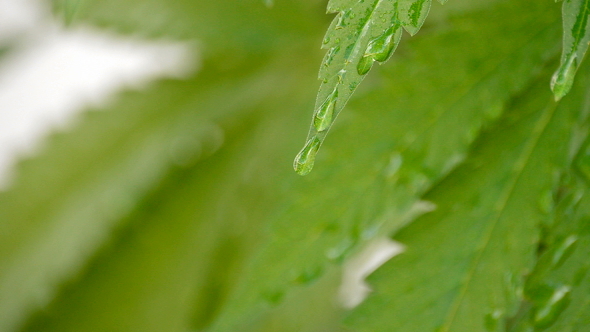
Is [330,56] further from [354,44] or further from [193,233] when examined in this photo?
[193,233]

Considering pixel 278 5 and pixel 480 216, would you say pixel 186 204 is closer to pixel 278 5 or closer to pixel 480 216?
pixel 278 5

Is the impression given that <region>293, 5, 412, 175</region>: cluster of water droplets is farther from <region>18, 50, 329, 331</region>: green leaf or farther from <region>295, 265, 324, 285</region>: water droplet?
<region>18, 50, 329, 331</region>: green leaf

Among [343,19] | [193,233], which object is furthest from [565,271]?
[193,233]

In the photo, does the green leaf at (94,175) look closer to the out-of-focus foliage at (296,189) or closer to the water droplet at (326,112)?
the out-of-focus foliage at (296,189)

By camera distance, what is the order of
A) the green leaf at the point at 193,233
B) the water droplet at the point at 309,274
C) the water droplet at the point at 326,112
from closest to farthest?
the water droplet at the point at 326,112, the water droplet at the point at 309,274, the green leaf at the point at 193,233

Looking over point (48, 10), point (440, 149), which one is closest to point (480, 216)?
point (440, 149)

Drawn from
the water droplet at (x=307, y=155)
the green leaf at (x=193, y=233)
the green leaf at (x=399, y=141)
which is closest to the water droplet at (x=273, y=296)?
the green leaf at (x=399, y=141)

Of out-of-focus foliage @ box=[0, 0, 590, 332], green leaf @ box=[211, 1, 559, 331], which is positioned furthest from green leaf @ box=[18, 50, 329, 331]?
green leaf @ box=[211, 1, 559, 331]
